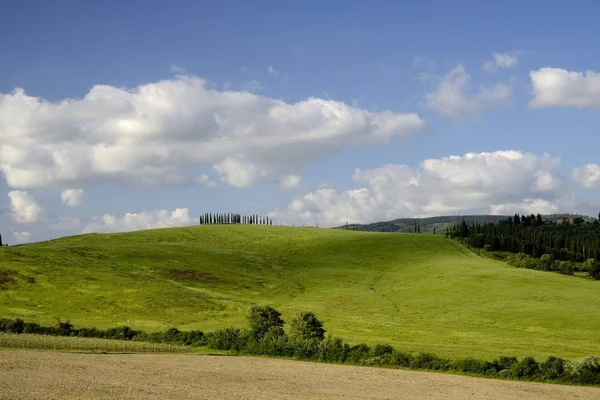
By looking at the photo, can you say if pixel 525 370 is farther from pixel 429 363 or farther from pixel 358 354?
pixel 358 354

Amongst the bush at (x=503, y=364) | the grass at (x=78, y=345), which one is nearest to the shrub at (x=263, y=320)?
the grass at (x=78, y=345)

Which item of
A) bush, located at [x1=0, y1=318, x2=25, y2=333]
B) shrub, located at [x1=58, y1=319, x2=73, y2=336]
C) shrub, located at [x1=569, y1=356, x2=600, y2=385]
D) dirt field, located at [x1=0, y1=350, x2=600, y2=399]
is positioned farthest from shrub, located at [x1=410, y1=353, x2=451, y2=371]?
bush, located at [x1=0, y1=318, x2=25, y2=333]

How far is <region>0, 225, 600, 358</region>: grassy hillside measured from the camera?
268 feet

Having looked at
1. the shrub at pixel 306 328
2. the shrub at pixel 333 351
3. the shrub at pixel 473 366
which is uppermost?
the shrub at pixel 306 328

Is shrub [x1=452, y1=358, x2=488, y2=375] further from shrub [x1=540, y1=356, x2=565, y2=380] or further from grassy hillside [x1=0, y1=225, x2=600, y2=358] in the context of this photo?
grassy hillside [x1=0, y1=225, x2=600, y2=358]

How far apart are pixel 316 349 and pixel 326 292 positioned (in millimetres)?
51147

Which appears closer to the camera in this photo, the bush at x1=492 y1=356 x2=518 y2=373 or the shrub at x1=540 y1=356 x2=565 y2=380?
the shrub at x1=540 y1=356 x2=565 y2=380

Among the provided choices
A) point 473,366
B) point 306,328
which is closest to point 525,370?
point 473,366

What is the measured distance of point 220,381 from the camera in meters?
45.8

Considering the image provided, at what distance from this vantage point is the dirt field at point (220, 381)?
39469 millimetres

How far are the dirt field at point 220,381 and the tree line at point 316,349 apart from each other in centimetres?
259

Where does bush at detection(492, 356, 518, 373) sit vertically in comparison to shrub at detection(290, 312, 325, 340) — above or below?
below

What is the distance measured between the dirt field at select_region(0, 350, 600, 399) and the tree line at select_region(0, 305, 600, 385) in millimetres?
2589

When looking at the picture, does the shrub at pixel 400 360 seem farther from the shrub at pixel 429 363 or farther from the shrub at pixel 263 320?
the shrub at pixel 263 320
